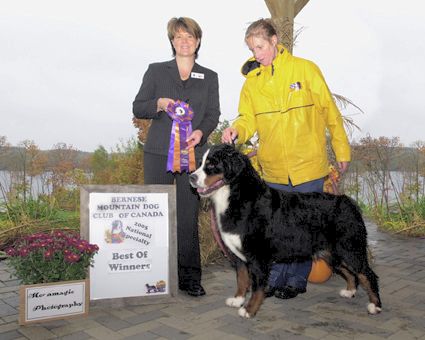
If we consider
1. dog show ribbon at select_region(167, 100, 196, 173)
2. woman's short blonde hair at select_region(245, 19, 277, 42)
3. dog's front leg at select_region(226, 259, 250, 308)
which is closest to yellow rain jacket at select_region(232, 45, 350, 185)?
woman's short blonde hair at select_region(245, 19, 277, 42)

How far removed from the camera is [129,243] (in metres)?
3.38

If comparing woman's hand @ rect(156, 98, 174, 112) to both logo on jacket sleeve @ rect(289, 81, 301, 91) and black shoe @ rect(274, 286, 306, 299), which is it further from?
black shoe @ rect(274, 286, 306, 299)

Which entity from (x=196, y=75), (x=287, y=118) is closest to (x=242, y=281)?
(x=287, y=118)

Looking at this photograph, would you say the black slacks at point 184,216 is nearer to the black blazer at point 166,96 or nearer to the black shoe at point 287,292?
the black blazer at point 166,96

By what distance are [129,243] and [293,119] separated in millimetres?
1727

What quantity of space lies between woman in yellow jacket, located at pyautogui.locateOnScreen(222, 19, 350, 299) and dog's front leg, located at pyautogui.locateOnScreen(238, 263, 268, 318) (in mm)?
573

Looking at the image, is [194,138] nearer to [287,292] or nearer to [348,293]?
[287,292]

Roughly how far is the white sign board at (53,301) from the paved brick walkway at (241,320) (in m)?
0.06

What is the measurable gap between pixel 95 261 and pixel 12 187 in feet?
11.8

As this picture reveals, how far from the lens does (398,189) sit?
786 cm

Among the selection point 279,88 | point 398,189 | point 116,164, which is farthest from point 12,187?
point 398,189

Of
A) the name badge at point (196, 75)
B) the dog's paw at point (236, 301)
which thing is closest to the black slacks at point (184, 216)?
the dog's paw at point (236, 301)

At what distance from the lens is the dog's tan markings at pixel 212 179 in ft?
9.73

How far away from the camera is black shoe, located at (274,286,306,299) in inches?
141
